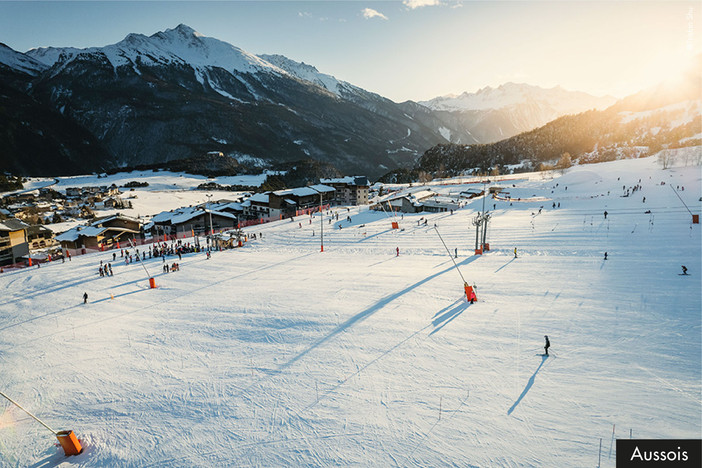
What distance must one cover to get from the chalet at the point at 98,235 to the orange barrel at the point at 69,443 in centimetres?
3839

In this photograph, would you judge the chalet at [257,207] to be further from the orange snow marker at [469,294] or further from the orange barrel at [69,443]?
the orange barrel at [69,443]

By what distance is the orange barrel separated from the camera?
9438mm

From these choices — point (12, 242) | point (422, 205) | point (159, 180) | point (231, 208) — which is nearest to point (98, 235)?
A: point (12, 242)

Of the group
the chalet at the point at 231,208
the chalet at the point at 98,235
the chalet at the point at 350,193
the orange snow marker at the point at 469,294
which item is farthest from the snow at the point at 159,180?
the orange snow marker at the point at 469,294

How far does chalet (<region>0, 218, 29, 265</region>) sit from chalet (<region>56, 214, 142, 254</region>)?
3389mm

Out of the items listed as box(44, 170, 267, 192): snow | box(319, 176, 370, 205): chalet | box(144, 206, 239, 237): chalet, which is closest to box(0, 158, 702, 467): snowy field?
box(144, 206, 239, 237): chalet

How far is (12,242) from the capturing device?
131 ft

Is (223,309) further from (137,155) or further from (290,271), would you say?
(137,155)

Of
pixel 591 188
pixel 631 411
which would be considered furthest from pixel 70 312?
pixel 591 188

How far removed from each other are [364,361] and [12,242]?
163 ft

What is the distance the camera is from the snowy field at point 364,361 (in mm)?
9375

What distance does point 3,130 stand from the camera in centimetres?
15938

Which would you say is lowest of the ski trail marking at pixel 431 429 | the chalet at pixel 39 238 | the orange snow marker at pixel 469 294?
the ski trail marking at pixel 431 429

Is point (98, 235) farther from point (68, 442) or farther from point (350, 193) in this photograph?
point (350, 193)
